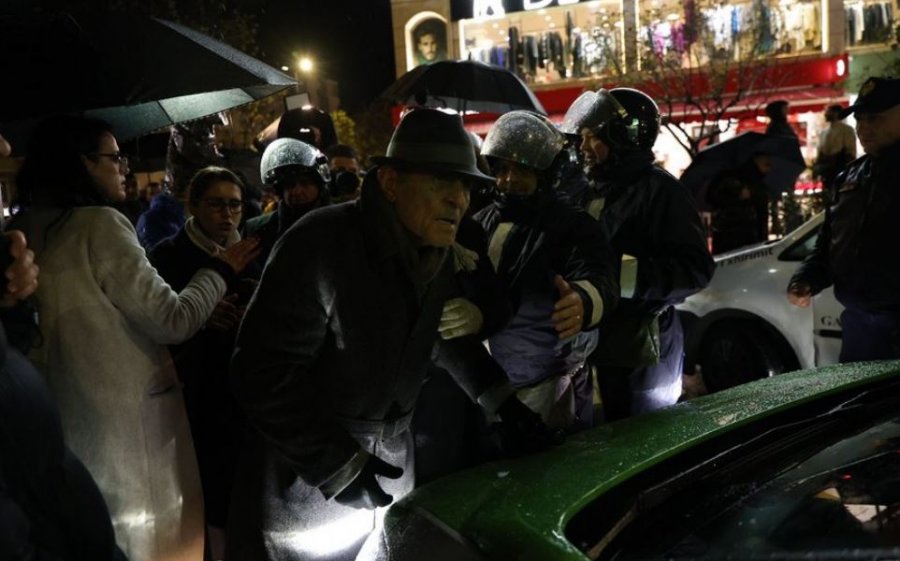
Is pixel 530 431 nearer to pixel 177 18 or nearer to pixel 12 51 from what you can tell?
pixel 12 51

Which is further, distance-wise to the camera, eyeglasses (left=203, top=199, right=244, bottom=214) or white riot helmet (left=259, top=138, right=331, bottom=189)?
white riot helmet (left=259, top=138, right=331, bottom=189)

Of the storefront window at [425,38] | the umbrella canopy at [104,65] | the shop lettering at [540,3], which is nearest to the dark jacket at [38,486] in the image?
the umbrella canopy at [104,65]

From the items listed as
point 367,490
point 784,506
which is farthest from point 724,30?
point 784,506

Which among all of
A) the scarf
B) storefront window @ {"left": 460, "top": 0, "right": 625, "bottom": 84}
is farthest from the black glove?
storefront window @ {"left": 460, "top": 0, "right": 625, "bottom": 84}

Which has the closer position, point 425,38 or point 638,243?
point 638,243

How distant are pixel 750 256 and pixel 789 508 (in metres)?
5.09

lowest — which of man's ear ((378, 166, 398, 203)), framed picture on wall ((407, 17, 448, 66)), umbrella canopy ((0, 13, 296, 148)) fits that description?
man's ear ((378, 166, 398, 203))

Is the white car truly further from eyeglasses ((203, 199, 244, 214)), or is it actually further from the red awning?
the red awning

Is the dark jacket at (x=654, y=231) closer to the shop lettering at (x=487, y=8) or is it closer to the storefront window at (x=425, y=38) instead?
the shop lettering at (x=487, y=8)

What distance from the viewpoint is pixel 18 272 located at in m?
2.09

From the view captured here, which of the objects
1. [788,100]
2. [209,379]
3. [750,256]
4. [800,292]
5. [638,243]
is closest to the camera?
[209,379]

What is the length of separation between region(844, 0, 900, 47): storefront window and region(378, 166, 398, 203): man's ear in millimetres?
20748

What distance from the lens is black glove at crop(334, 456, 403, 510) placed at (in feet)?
7.29

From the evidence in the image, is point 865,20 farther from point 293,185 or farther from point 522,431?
point 522,431
